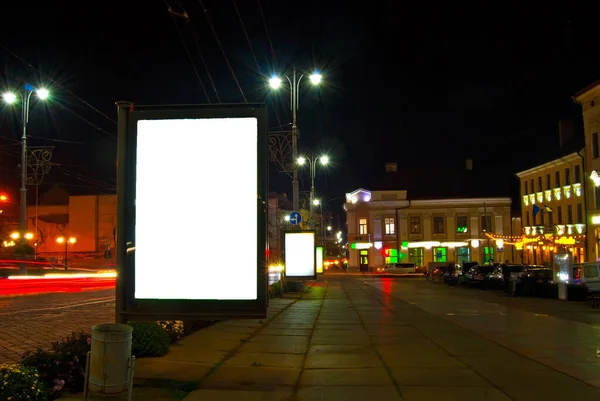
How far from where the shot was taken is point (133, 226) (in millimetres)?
7355

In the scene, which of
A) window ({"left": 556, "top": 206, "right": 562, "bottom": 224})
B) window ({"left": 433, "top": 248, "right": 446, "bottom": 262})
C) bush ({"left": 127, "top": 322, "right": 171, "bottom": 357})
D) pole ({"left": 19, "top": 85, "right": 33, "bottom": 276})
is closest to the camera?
bush ({"left": 127, "top": 322, "right": 171, "bottom": 357})

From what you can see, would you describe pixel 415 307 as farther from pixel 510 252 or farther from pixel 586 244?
pixel 510 252

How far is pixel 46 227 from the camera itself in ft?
249

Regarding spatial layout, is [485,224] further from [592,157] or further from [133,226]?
[133,226]

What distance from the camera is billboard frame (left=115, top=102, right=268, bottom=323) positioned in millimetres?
7188

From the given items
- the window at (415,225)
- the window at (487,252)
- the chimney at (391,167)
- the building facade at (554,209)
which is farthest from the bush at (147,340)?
the chimney at (391,167)

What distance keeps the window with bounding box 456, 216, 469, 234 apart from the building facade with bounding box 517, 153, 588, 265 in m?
11.0

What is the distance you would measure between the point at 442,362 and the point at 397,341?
8.55ft

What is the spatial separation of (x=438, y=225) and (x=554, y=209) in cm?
2134

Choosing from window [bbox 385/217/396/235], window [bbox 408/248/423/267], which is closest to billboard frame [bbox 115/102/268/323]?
window [bbox 385/217/396/235]

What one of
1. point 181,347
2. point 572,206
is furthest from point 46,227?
point 181,347

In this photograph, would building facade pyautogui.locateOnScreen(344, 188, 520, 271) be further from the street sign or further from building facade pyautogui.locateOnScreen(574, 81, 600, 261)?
the street sign

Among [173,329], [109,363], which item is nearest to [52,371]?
[109,363]

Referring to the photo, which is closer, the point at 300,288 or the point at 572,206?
the point at 300,288
